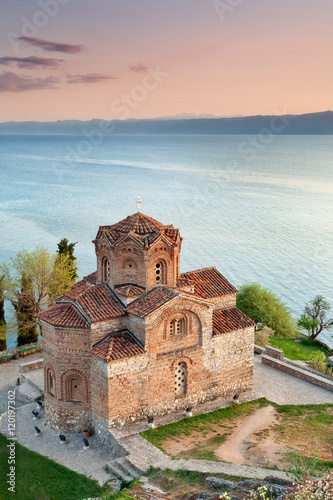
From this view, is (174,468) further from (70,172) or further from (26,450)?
(70,172)

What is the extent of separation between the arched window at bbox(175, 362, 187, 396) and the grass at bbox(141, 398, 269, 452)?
1.30 meters

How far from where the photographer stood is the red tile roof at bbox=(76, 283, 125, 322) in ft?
69.1

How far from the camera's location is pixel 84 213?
90.8m

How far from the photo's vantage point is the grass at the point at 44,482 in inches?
711

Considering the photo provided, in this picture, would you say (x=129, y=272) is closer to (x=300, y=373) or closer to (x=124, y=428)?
(x=124, y=428)

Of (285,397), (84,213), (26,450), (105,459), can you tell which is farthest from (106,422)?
(84,213)

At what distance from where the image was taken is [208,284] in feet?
81.4

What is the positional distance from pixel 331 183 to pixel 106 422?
115697 millimetres

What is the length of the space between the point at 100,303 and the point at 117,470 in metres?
6.93

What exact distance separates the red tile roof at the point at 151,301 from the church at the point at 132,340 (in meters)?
0.05

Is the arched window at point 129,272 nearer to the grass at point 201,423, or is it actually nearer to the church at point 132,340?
the church at point 132,340

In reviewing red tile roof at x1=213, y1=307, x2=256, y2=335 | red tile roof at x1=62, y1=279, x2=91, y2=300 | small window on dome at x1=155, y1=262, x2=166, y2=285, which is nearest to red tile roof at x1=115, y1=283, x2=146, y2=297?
small window on dome at x1=155, y1=262, x2=166, y2=285

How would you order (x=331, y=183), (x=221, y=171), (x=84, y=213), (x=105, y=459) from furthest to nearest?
(x=221, y=171) → (x=331, y=183) → (x=84, y=213) → (x=105, y=459)

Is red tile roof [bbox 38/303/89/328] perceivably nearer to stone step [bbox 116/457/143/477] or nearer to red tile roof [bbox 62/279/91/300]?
red tile roof [bbox 62/279/91/300]
